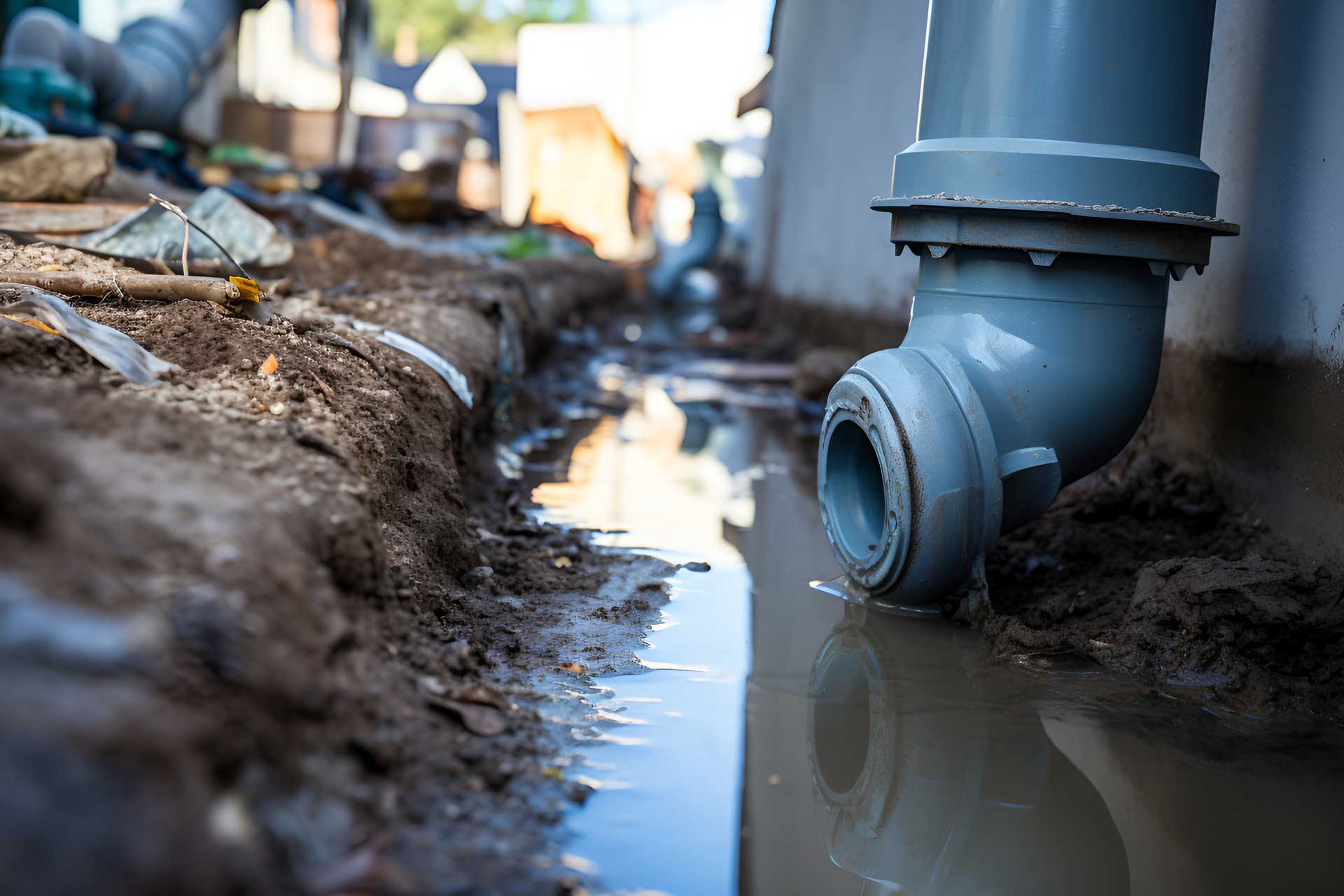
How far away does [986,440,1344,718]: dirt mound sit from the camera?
2164 mm

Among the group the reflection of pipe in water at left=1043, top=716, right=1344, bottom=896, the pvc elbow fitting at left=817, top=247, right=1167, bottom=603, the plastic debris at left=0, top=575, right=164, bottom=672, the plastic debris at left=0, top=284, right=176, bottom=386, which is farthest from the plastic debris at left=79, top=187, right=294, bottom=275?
the reflection of pipe in water at left=1043, top=716, right=1344, bottom=896

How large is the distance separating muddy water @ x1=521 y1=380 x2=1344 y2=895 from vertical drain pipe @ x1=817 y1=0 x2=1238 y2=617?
1.05 ft

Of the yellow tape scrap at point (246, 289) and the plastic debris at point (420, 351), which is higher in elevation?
the yellow tape scrap at point (246, 289)

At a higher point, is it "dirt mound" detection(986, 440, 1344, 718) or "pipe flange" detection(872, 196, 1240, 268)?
"pipe flange" detection(872, 196, 1240, 268)

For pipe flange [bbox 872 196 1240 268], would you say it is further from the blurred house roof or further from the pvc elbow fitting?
the blurred house roof

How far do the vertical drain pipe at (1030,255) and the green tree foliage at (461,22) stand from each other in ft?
131

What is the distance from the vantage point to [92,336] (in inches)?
76.7

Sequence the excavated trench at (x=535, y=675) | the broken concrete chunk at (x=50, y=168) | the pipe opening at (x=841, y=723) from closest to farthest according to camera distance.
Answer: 1. the excavated trench at (x=535, y=675)
2. the pipe opening at (x=841, y=723)
3. the broken concrete chunk at (x=50, y=168)

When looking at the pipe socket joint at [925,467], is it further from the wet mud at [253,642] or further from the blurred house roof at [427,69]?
the blurred house roof at [427,69]

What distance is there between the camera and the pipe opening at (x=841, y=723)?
73.4 inches

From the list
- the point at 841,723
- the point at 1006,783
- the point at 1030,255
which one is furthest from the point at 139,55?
the point at 1006,783

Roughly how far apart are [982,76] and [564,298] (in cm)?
576

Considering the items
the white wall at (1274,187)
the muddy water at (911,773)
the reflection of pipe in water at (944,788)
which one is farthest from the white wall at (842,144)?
the reflection of pipe in water at (944,788)

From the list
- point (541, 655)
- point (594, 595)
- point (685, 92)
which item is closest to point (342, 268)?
point (594, 595)
